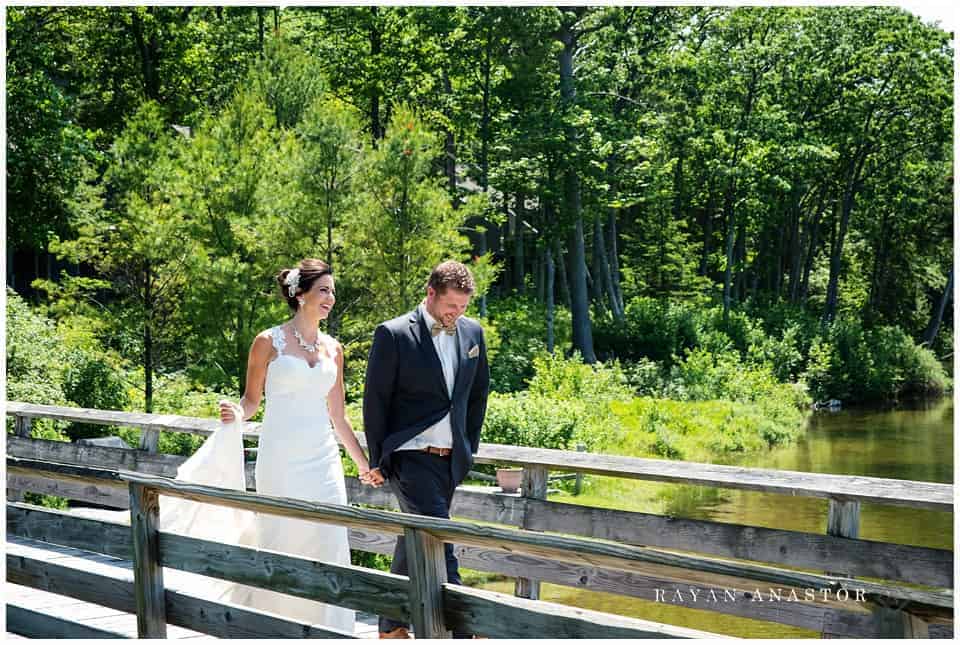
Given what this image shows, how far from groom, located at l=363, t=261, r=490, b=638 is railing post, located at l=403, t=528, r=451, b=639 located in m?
1.20

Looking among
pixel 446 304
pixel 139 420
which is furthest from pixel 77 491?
pixel 446 304

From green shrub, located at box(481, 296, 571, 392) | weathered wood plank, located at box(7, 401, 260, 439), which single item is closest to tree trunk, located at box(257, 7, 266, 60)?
green shrub, located at box(481, 296, 571, 392)

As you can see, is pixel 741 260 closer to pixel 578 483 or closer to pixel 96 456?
pixel 578 483

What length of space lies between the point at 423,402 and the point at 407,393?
0.08 m

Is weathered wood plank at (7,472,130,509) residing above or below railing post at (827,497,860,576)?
below

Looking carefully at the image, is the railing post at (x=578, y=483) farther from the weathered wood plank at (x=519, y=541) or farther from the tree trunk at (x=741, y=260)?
the tree trunk at (x=741, y=260)

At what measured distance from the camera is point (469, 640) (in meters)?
4.06

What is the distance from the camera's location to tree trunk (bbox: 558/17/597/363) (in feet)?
105

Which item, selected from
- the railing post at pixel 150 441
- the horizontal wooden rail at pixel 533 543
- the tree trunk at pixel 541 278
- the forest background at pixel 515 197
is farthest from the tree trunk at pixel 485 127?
the horizontal wooden rail at pixel 533 543

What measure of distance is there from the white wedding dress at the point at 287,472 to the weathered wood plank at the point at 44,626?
63 centimetres

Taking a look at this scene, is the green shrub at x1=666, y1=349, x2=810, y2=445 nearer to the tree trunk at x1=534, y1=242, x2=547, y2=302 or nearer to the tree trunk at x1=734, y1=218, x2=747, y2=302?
the tree trunk at x1=534, y1=242, x2=547, y2=302

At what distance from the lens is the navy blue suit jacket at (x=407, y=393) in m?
5.29

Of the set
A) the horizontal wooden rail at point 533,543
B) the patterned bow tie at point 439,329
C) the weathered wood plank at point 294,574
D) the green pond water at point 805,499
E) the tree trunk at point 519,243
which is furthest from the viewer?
the tree trunk at point 519,243

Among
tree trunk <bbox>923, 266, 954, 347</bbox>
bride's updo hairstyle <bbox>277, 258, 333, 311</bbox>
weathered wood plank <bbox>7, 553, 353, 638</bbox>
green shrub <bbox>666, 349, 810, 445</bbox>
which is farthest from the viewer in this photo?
tree trunk <bbox>923, 266, 954, 347</bbox>
